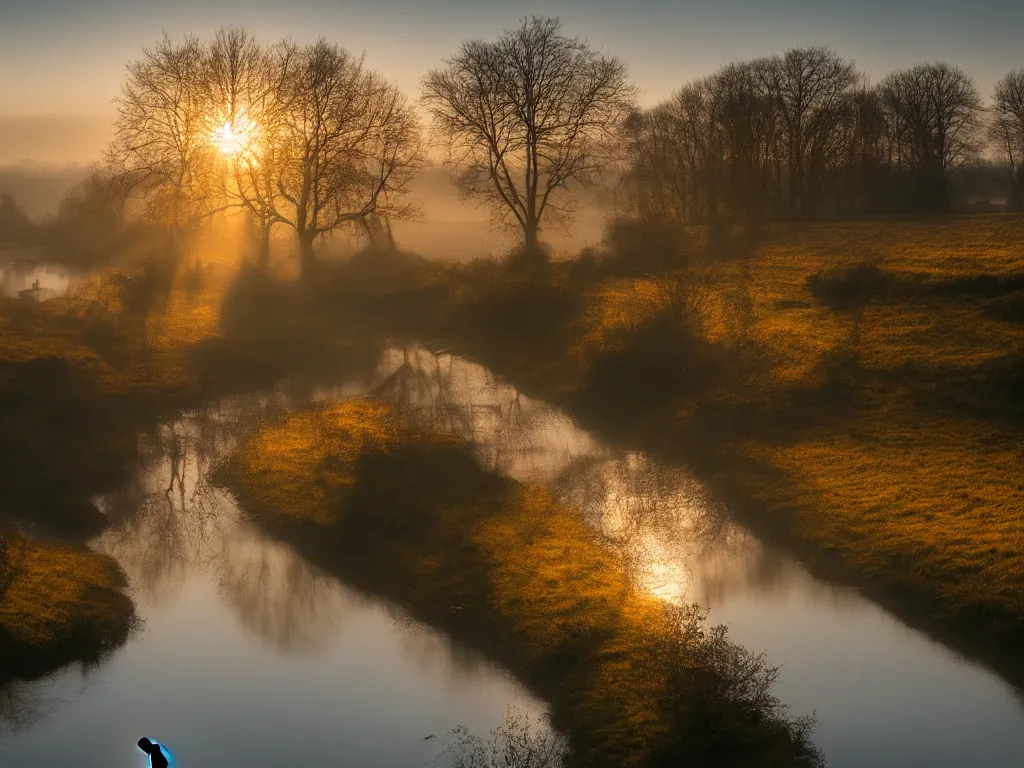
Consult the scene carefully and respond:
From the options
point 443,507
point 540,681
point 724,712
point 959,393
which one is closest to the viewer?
point 724,712

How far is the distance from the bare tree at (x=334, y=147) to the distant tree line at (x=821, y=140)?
1965cm

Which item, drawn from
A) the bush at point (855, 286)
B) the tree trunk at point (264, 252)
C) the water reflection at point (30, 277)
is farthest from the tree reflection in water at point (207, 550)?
the water reflection at point (30, 277)

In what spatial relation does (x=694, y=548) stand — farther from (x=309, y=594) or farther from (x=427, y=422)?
(x=427, y=422)

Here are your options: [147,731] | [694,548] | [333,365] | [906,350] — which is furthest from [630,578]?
[333,365]

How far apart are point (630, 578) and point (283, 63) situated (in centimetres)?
4455

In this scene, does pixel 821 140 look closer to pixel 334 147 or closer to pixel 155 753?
pixel 334 147

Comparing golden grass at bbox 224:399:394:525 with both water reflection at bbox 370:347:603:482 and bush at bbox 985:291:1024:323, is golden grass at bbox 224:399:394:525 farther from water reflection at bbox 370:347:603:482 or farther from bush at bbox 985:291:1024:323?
bush at bbox 985:291:1024:323

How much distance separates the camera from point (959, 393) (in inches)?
1264

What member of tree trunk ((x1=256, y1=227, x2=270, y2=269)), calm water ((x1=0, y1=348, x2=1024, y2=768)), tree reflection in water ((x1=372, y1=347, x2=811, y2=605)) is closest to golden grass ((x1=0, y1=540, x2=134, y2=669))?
calm water ((x1=0, y1=348, x2=1024, y2=768))

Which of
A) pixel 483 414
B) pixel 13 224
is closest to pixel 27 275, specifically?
pixel 13 224

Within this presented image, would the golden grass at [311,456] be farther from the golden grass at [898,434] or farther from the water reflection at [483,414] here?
the golden grass at [898,434]

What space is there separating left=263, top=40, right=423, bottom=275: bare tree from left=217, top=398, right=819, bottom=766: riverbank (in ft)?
84.2

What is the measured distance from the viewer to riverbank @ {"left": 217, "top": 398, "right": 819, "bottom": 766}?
1764cm

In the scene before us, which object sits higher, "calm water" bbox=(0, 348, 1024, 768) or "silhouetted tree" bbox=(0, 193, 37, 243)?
"silhouetted tree" bbox=(0, 193, 37, 243)
